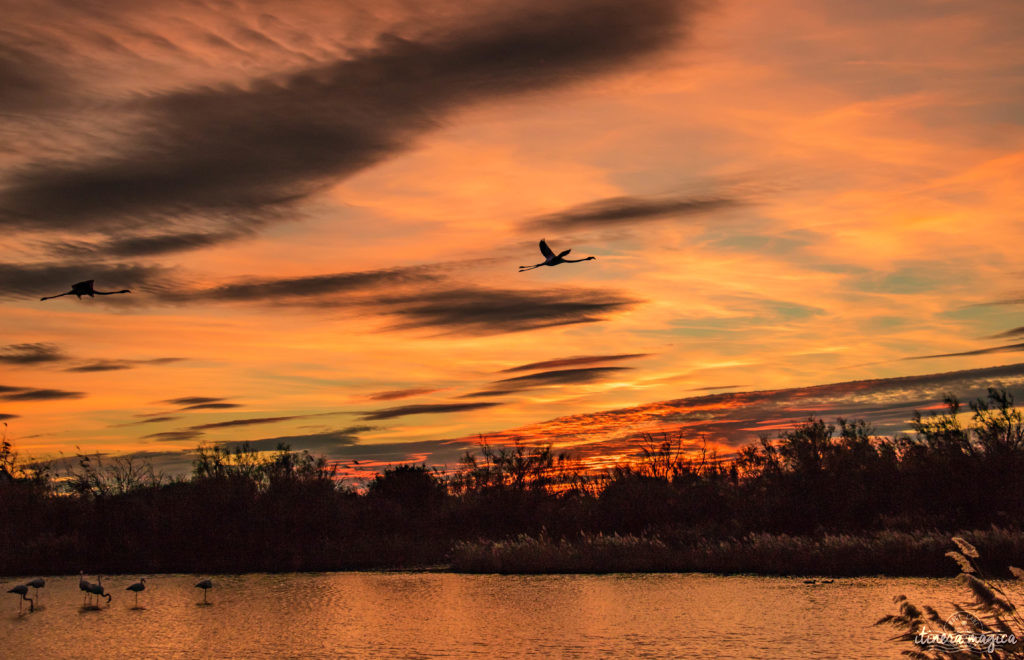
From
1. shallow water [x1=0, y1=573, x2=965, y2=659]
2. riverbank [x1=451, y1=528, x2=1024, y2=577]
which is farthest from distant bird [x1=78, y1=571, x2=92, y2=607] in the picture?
riverbank [x1=451, y1=528, x2=1024, y2=577]

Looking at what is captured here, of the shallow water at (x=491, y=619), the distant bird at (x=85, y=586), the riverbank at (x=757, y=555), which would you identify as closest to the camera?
the shallow water at (x=491, y=619)

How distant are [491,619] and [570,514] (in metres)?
19.8

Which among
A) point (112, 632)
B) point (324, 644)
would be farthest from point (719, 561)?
point (112, 632)

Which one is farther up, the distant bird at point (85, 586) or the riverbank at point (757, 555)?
the distant bird at point (85, 586)

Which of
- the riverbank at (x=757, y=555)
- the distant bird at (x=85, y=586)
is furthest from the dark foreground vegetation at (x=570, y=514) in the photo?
the distant bird at (x=85, y=586)

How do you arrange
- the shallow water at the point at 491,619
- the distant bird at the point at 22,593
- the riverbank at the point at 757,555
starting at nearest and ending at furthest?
the shallow water at the point at 491,619 → the distant bird at the point at 22,593 → the riverbank at the point at 757,555

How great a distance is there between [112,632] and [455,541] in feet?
74.0

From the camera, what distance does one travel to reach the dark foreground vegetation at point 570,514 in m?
37.8

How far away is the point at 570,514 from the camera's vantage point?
47.0m

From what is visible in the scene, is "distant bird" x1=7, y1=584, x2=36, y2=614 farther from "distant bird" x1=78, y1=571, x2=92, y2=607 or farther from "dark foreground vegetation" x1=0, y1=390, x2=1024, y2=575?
Result: "dark foreground vegetation" x1=0, y1=390, x2=1024, y2=575

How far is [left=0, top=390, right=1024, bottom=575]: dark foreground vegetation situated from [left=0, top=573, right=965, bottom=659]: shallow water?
2258 millimetres

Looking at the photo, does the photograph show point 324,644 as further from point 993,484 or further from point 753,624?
point 993,484

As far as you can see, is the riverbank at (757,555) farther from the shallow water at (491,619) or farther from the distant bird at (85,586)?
the distant bird at (85,586)

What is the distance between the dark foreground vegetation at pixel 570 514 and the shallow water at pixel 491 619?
226cm
